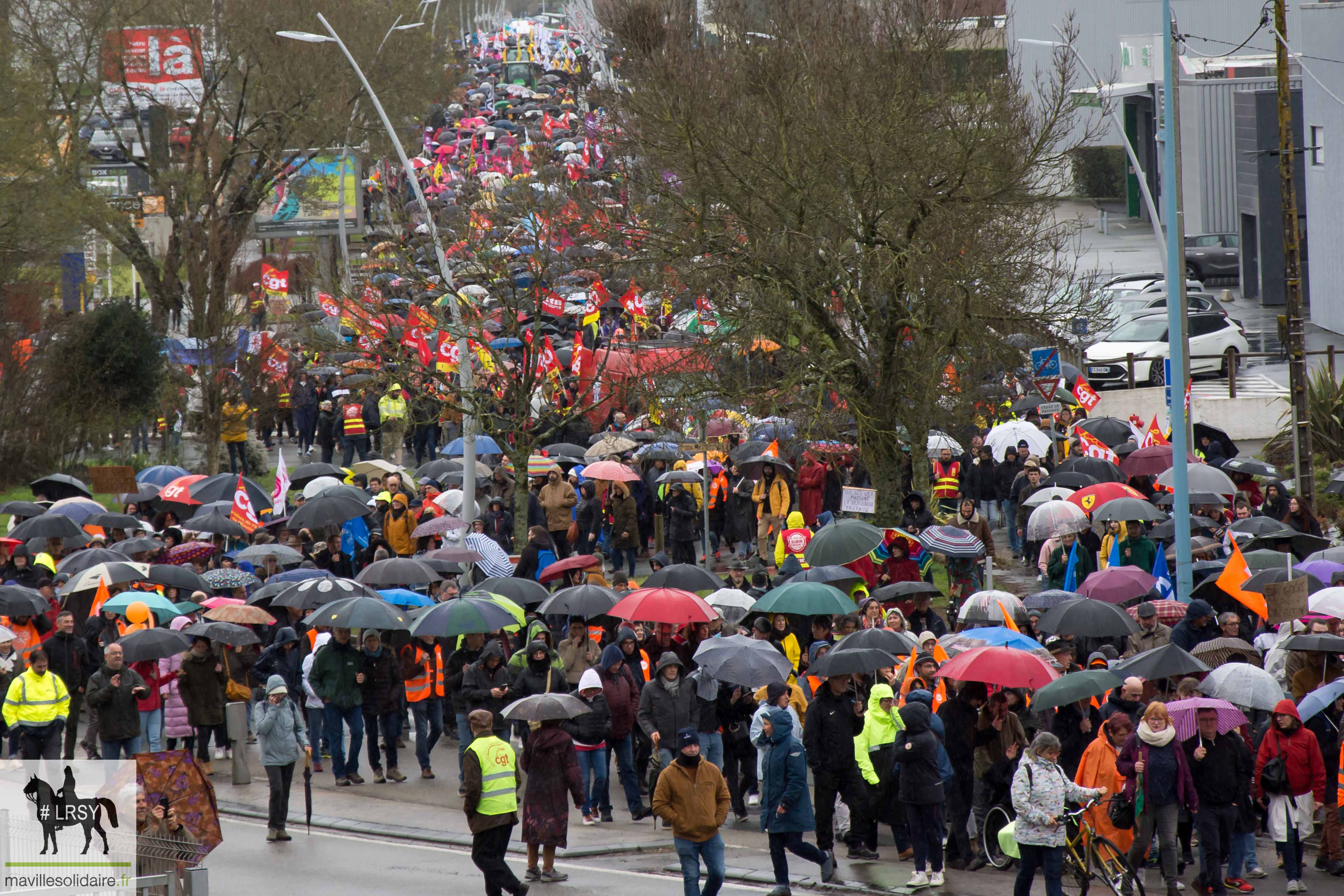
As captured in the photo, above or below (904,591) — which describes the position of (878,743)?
below

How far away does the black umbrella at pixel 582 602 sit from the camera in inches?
637

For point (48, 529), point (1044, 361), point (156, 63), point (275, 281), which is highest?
point (156, 63)

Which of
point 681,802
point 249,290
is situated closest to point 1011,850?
point 681,802

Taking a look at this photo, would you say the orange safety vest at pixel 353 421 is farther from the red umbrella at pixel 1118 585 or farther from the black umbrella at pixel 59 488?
the red umbrella at pixel 1118 585

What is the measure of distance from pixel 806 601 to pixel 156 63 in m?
28.4

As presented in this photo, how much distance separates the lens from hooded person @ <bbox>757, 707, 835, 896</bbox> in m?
12.0

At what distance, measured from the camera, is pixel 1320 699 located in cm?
1266

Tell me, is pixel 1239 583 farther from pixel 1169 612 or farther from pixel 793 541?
pixel 793 541

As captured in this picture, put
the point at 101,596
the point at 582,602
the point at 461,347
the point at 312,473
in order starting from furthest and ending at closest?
the point at 312,473, the point at 461,347, the point at 101,596, the point at 582,602

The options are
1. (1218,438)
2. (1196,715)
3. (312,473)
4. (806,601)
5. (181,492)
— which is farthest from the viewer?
(312,473)

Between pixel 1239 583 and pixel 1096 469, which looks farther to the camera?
pixel 1096 469

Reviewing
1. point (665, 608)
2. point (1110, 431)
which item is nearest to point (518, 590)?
point (665, 608)

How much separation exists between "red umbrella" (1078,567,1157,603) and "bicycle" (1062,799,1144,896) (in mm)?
4662

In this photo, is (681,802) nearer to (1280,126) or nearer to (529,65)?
(1280,126)
